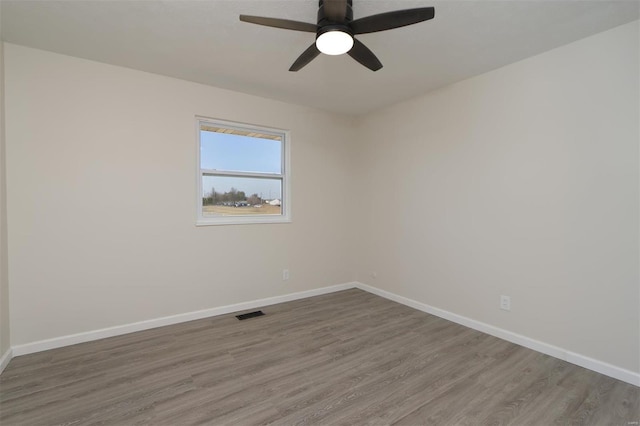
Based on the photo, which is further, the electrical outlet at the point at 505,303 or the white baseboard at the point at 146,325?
the electrical outlet at the point at 505,303

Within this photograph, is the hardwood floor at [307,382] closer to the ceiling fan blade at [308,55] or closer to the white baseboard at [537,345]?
the white baseboard at [537,345]

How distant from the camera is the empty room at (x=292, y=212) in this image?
1.98 meters

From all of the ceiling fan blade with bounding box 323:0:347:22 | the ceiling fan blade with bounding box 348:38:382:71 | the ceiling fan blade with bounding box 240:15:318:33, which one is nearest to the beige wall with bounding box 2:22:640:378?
the ceiling fan blade with bounding box 348:38:382:71

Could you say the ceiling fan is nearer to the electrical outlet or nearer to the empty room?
the empty room

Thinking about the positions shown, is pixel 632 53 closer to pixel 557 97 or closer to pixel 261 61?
pixel 557 97

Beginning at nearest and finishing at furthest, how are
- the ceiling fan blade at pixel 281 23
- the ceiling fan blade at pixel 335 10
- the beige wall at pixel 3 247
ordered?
the ceiling fan blade at pixel 335 10
the ceiling fan blade at pixel 281 23
the beige wall at pixel 3 247

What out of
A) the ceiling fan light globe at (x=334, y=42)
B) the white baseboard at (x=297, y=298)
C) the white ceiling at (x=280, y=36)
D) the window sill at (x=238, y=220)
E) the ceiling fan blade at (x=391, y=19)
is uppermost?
the white ceiling at (x=280, y=36)

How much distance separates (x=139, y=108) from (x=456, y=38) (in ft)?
9.68

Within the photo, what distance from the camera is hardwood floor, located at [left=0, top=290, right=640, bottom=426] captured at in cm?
181

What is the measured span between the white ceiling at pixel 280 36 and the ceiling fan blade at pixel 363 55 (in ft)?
0.86

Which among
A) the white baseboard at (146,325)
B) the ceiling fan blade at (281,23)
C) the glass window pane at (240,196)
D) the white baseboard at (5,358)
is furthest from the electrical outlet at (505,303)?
the white baseboard at (5,358)

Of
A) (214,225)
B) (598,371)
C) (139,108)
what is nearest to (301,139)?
(214,225)

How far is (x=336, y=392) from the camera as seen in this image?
2.03 metres

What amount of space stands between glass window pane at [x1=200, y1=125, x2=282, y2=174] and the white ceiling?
25.1 inches
